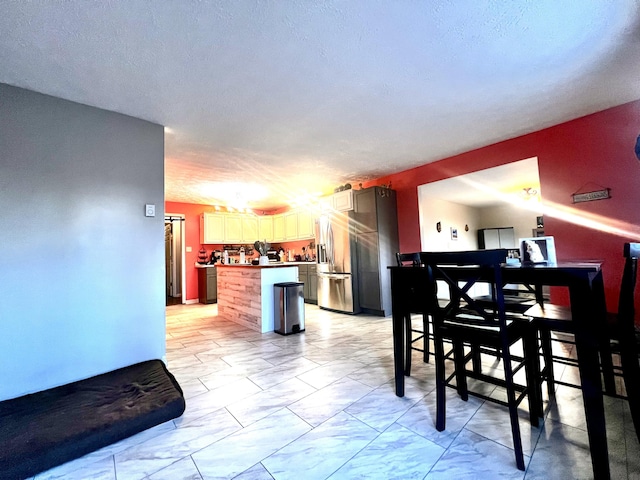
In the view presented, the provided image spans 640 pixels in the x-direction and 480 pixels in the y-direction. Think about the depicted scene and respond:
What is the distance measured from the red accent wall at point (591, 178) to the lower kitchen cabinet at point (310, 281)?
4.06 m

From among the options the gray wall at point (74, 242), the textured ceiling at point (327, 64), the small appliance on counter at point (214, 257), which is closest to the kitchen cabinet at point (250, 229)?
the small appliance on counter at point (214, 257)

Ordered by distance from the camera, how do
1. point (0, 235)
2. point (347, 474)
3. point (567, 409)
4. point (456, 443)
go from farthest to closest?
point (0, 235) → point (567, 409) → point (456, 443) → point (347, 474)

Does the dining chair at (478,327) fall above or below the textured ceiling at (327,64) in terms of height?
below

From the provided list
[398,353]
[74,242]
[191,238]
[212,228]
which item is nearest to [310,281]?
[212,228]

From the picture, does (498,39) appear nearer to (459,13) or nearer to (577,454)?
(459,13)

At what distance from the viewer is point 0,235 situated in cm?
202

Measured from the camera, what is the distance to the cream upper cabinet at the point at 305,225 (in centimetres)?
669

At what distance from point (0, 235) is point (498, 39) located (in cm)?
389

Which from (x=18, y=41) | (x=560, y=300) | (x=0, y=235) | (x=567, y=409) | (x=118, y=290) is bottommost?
(x=567, y=409)

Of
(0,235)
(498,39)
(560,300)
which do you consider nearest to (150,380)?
(0,235)

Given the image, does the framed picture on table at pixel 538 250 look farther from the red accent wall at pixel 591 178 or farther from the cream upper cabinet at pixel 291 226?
the cream upper cabinet at pixel 291 226

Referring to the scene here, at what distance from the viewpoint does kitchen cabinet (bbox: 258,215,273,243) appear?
7883mm

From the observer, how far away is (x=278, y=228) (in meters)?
7.73

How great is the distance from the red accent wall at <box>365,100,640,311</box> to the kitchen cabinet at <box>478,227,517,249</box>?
4.31 metres
